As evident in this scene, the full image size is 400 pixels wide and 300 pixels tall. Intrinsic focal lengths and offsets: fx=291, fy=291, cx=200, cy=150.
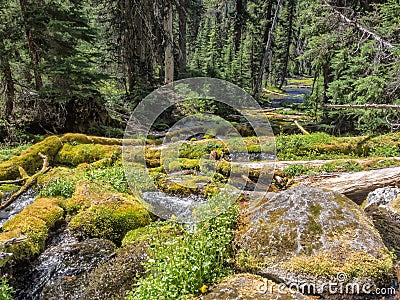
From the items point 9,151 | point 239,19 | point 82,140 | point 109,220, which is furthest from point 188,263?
point 239,19

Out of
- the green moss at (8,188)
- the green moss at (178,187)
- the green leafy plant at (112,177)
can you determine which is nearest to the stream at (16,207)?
the green moss at (8,188)

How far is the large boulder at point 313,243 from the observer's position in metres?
3.54

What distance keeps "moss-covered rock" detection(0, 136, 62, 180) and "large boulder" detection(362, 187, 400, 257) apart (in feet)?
28.3

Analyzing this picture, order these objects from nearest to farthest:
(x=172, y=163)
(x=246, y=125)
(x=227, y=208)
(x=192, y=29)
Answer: (x=227, y=208) → (x=172, y=163) → (x=246, y=125) → (x=192, y=29)

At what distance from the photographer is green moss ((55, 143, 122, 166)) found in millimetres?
9312

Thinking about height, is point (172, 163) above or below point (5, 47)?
below

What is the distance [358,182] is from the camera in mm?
7285

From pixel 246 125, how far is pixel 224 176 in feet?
24.4

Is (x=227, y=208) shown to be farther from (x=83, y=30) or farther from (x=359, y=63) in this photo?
(x=359, y=63)

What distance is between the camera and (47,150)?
29.7 feet

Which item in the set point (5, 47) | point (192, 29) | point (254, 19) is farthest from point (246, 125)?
point (192, 29)

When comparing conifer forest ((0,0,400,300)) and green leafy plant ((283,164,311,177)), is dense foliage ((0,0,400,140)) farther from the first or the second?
green leafy plant ((283,164,311,177))

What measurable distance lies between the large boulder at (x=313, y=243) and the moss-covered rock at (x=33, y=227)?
327 centimetres
